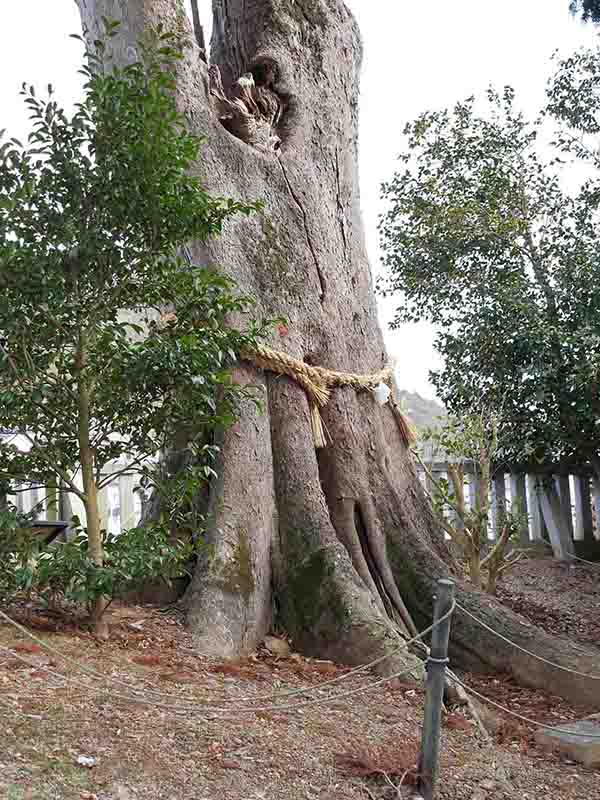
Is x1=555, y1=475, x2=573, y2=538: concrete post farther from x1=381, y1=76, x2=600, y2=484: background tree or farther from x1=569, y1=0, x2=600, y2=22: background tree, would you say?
x1=569, y1=0, x2=600, y2=22: background tree

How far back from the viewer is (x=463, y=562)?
7.02m

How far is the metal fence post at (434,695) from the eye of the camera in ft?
9.55

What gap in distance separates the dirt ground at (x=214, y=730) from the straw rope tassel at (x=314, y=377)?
4.43ft

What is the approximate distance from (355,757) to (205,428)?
212 centimetres

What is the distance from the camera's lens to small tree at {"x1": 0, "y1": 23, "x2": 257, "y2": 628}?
364cm

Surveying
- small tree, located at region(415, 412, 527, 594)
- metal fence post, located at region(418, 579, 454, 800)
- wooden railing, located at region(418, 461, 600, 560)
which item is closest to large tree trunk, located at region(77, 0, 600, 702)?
metal fence post, located at region(418, 579, 454, 800)

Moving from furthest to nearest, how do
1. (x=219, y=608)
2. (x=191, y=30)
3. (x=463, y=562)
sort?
(x=463, y=562) < (x=191, y=30) < (x=219, y=608)

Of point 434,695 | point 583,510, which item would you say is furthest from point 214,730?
point 583,510

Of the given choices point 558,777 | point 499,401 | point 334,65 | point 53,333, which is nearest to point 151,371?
point 53,333

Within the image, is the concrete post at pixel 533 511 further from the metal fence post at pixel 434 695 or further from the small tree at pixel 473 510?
the metal fence post at pixel 434 695

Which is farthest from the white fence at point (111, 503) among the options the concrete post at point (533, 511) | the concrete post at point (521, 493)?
the concrete post at point (533, 511)

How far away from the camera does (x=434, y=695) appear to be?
2908mm

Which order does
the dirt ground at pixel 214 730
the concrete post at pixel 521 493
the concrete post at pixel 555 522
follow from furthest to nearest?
the concrete post at pixel 521 493
the concrete post at pixel 555 522
the dirt ground at pixel 214 730

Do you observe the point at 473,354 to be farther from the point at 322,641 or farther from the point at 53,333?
the point at 53,333
